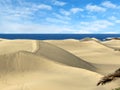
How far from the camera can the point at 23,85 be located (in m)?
17.1

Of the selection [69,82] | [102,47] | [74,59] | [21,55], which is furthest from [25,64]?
[102,47]

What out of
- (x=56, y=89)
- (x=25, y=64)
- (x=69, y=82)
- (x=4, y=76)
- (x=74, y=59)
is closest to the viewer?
(x=56, y=89)

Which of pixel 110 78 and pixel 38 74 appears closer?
pixel 110 78

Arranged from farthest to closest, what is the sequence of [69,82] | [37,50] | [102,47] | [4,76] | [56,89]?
[102,47] → [37,50] → [4,76] → [69,82] → [56,89]

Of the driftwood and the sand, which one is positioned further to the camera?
the sand

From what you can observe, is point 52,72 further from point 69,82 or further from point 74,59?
point 74,59

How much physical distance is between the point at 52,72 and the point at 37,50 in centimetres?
557

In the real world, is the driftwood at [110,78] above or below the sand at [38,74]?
above

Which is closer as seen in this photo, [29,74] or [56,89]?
[56,89]

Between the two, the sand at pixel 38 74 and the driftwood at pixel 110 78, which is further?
the sand at pixel 38 74

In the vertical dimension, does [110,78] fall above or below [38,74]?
above

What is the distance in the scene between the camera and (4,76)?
1975 cm

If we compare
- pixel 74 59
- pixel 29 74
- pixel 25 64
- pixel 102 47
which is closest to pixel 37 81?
pixel 29 74

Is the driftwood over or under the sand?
over
